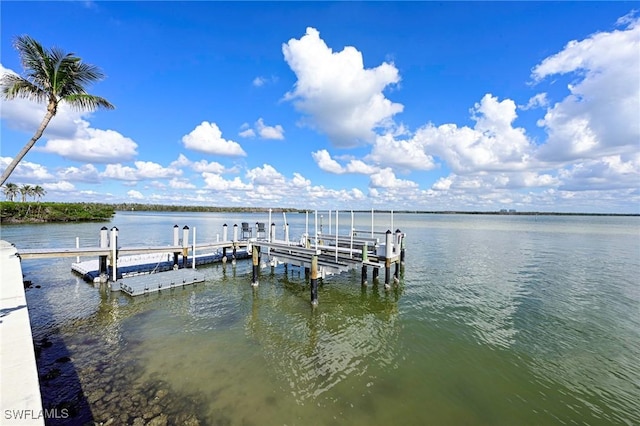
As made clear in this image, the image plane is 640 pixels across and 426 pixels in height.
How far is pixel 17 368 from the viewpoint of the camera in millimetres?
4211

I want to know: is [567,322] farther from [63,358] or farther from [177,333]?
[63,358]

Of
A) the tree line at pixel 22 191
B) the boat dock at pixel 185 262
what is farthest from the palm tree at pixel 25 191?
the boat dock at pixel 185 262

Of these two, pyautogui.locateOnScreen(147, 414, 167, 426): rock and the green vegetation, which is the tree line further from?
pyautogui.locateOnScreen(147, 414, 167, 426): rock

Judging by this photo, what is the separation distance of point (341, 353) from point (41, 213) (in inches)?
2798

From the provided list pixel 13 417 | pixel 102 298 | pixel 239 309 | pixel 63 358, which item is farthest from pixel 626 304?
pixel 102 298

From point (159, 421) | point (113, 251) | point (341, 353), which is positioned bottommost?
point (341, 353)

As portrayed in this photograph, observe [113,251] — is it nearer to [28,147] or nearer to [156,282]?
[156,282]

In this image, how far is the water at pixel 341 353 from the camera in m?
6.12

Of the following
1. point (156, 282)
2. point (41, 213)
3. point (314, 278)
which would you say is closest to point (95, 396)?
point (314, 278)

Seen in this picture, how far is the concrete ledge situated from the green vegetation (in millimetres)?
63338

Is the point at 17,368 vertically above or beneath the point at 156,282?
above

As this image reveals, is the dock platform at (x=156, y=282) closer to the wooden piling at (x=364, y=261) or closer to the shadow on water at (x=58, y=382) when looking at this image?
the shadow on water at (x=58, y=382)

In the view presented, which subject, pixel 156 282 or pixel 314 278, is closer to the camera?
pixel 314 278

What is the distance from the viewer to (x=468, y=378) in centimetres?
739
